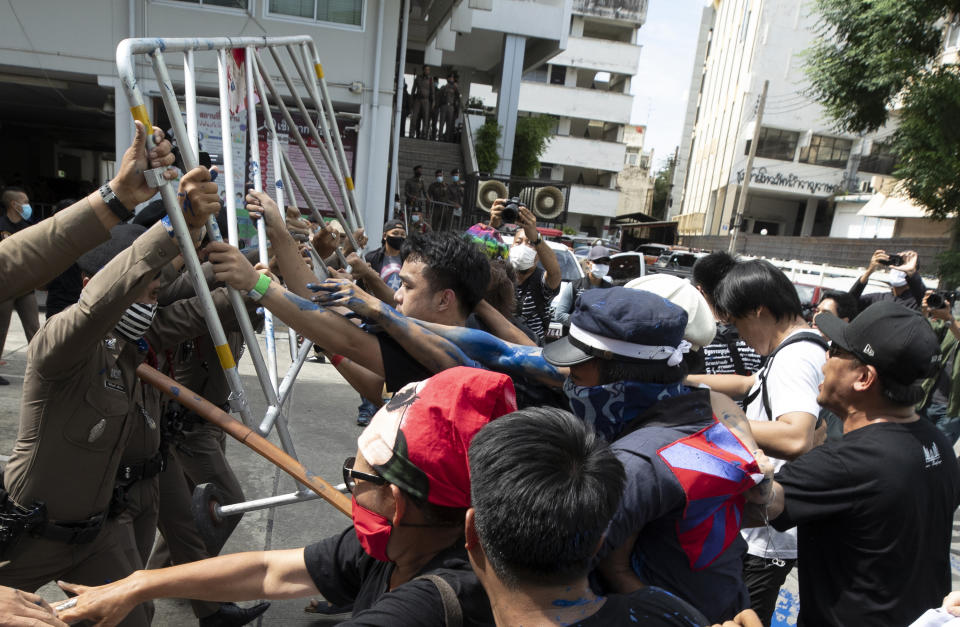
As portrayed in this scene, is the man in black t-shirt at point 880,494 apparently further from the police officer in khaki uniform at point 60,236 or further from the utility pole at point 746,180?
the utility pole at point 746,180

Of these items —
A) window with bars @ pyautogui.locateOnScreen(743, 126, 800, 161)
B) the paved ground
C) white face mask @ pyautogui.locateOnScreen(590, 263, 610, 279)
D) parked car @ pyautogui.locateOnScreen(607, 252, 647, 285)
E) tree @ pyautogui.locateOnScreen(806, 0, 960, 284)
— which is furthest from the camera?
window with bars @ pyautogui.locateOnScreen(743, 126, 800, 161)

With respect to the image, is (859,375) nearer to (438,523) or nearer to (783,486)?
(783,486)

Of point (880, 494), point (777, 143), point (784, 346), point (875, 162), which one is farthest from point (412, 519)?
point (875, 162)

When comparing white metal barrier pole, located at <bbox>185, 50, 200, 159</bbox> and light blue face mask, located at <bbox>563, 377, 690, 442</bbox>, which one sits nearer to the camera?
light blue face mask, located at <bbox>563, 377, 690, 442</bbox>

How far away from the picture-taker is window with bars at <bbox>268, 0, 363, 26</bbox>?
9.39 metres

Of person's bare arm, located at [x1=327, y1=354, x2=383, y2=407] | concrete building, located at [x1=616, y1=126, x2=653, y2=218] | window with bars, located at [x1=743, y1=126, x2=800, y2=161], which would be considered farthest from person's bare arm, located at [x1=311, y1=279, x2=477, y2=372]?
concrete building, located at [x1=616, y1=126, x2=653, y2=218]

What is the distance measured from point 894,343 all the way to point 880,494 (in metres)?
0.43

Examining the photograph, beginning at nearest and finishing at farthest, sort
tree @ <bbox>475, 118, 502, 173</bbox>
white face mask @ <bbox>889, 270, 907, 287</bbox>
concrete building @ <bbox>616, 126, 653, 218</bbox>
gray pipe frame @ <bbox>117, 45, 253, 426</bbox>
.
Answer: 1. gray pipe frame @ <bbox>117, 45, 253, 426</bbox>
2. white face mask @ <bbox>889, 270, 907, 287</bbox>
3. tree @ <bbox>475, 118, 502, 173</bbox>
4. concrete building @ <bbox>616, 126, 653, 218</bbox>

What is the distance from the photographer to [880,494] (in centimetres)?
177

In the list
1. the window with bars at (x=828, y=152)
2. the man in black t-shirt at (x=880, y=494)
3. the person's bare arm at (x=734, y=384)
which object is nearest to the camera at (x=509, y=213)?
the person's bare arm at (x=734, y=384)

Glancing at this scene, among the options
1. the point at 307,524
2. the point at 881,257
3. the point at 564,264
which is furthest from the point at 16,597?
the point at 564,264

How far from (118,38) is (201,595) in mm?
9666

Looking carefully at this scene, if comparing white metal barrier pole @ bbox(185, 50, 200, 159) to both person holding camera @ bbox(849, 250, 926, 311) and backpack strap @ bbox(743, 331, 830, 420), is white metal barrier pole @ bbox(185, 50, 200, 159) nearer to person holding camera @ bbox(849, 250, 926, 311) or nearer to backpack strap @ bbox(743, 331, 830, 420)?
backpack strap @ bbox(743, 331, 830, 420)

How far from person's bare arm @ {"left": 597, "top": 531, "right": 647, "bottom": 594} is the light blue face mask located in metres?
0.28
